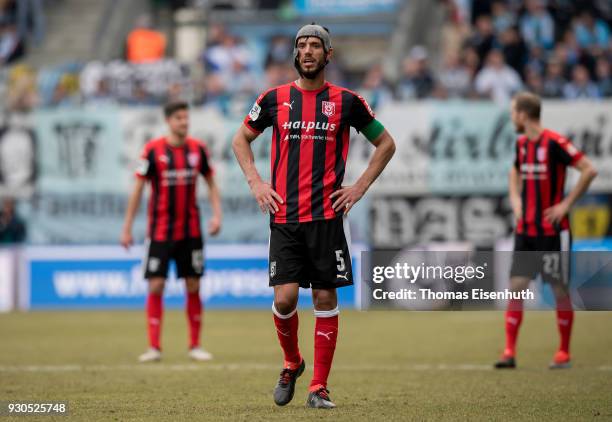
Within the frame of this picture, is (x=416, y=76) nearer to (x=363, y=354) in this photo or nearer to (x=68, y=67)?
(x=68, y=67)

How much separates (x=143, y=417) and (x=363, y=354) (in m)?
4.94

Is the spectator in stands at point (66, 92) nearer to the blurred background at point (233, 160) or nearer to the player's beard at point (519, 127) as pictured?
the blurred background at point (233, 160)

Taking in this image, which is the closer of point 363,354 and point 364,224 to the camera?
point 363,354

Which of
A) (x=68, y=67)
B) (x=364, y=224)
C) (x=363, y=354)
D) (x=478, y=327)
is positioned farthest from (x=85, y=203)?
(x=363, y=354)

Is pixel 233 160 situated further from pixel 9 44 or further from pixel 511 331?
pixel 511 331

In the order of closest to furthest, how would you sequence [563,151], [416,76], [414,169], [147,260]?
[563,151]
[147,260]
[414,169]
[416,76]

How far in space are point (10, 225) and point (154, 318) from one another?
851cm

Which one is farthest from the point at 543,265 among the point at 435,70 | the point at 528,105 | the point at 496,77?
the point at 435,70

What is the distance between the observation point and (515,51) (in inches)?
813

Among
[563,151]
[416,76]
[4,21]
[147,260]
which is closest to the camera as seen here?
[563,151]

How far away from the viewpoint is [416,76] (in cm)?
1959

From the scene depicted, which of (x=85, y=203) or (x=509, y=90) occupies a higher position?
(x=509, y=90)

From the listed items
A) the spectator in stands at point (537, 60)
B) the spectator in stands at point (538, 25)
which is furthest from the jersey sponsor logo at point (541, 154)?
the spectator in stands at point (538, 25)

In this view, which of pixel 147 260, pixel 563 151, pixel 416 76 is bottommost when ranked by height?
pixel 147 260
